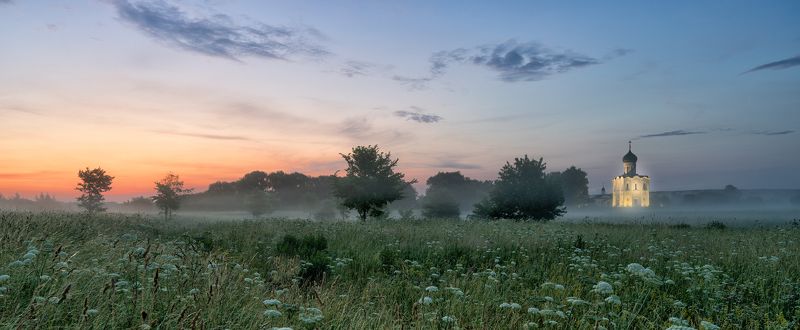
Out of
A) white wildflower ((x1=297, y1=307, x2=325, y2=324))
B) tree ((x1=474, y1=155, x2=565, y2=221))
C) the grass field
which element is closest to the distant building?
tree ((x1=474, y1=155, x2=565, y2=221))

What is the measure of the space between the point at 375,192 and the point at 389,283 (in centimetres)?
2337

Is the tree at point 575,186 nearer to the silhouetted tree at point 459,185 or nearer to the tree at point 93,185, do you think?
the silhouetted tree at point 459,185

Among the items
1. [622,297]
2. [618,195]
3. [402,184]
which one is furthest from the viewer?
[618,195]

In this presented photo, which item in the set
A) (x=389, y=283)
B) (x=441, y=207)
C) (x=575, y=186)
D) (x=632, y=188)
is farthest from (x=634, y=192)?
(x=389, y=283)

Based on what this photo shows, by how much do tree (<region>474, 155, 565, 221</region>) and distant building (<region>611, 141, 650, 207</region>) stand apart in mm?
78804

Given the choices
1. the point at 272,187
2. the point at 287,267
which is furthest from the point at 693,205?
the point at 287,267

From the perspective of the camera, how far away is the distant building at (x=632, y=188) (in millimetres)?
104875

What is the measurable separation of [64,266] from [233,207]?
323ft

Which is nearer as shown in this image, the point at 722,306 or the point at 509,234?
the point at 722,306

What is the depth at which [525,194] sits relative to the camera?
3625cm

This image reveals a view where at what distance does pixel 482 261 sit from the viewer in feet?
38.5

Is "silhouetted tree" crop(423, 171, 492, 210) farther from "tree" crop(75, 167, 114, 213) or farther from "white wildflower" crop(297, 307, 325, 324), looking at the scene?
"white wildflower" crop(297, 307, 325, 324)

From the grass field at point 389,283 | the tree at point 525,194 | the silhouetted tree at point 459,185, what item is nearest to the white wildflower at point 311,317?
the grass field at point 389,283

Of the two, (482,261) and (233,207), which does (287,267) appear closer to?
(482,261)
